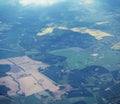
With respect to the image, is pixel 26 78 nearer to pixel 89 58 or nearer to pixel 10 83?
pixel 10 83

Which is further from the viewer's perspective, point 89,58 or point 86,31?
point 86,31

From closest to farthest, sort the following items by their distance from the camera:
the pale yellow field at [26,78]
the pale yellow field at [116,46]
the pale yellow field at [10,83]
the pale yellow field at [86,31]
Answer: the pale yellow field at [10,83], the pale yellow field at [26,78], the pale yellow field at [116,46], the pale yellow field at [86,31]

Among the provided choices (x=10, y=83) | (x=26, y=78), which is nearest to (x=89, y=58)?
(x=26, y=78)

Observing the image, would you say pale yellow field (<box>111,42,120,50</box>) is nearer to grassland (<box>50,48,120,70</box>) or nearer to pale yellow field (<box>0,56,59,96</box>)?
grassland (<box>50,48,120,70</box>)

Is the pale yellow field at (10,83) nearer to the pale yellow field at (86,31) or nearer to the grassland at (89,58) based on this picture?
the grassland at (89,58)

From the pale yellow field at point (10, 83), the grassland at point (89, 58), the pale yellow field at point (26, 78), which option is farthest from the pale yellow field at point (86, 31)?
the pale yellow field at point (10, 83)

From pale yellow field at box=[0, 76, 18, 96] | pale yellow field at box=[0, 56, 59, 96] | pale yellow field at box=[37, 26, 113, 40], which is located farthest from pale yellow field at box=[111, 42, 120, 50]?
pale yellow field at box=[0, 76, 18, 96]

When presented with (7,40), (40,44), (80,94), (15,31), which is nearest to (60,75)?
(80,94)

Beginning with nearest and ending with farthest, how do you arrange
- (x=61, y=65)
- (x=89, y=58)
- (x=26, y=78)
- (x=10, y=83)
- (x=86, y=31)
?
(x=10, y=83)
(x=26, y=78)
(x=61, y=65)
(x=89, y=58)
(x=86, y=31)

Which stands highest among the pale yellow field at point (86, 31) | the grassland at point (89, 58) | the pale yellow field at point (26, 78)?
the pale yellow field at point (26, 78)
